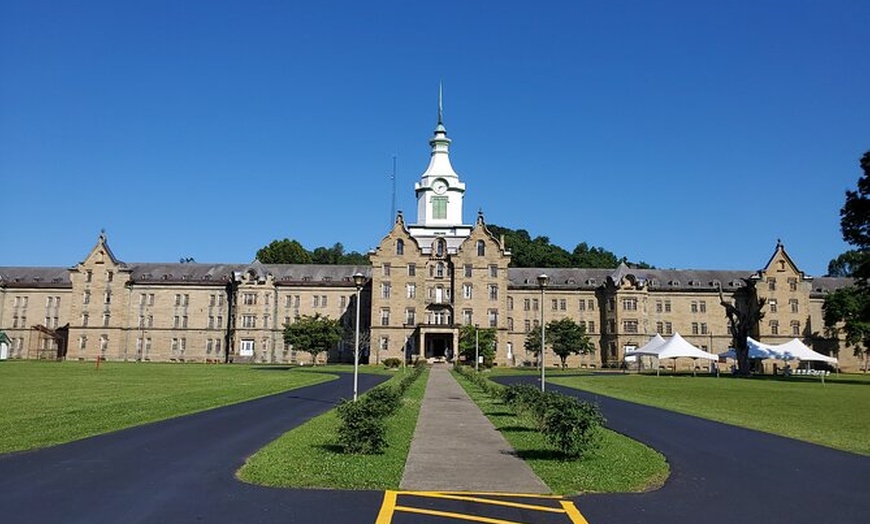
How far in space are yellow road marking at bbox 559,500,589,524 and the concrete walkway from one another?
0.90 metres

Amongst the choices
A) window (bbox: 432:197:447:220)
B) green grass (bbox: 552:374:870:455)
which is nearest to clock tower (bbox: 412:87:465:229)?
window (bbox: 432:197:447:220)

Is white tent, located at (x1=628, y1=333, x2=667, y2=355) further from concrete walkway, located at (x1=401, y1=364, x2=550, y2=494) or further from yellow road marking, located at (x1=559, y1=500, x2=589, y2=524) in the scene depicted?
yellow road marking, located at (x1=559, y1=500, x2=589, y2=524)

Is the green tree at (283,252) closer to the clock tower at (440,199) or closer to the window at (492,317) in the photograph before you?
the clock tower at (440,199)

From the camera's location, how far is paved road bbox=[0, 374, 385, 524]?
414 inches

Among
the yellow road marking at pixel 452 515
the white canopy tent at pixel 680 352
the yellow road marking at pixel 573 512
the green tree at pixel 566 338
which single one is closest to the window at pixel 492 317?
the green tree at pixel 566 338

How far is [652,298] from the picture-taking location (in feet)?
332

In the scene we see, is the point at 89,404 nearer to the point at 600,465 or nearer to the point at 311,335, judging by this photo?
the point at 600,465

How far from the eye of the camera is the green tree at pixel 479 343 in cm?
8388

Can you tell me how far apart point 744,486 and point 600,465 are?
115 inches

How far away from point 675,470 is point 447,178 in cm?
9395

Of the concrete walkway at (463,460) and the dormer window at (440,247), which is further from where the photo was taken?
the dormer window at (440,247)

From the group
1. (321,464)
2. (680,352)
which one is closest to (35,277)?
(680,352)

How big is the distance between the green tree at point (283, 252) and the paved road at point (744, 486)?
113549 millimetres

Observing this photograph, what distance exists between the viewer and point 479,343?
83.9 meters
